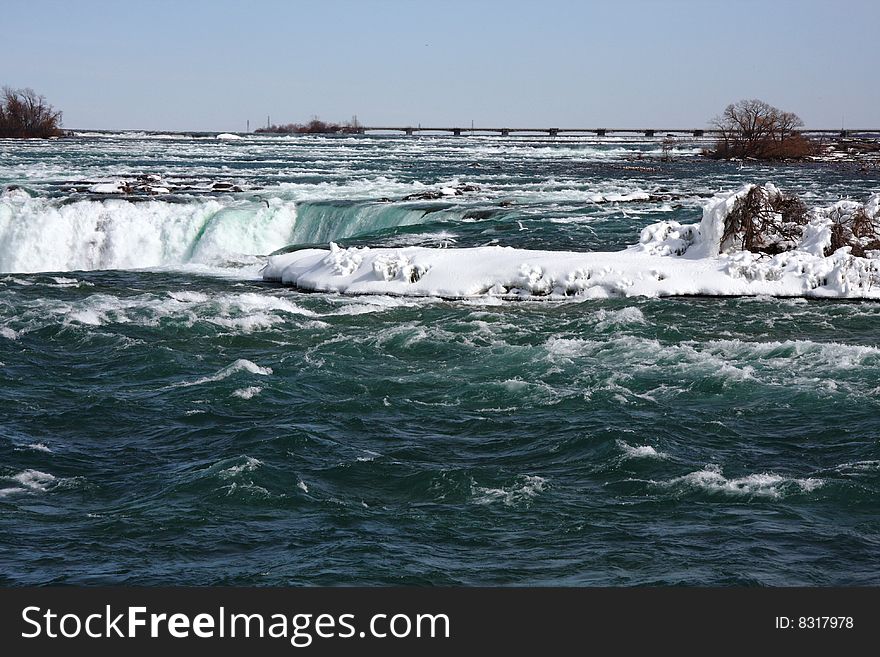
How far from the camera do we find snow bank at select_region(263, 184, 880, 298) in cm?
2203

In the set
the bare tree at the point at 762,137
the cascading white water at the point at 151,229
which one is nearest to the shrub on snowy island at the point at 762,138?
the bare tree at the point at 762,137

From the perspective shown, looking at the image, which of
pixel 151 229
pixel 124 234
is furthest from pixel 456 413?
pixel 124 234

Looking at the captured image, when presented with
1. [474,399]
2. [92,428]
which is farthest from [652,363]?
[92,428]

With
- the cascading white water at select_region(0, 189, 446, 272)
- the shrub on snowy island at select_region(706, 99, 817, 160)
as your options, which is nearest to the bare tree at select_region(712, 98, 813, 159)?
the shrub on snowy island at select_region(706, 99, 817, 160)

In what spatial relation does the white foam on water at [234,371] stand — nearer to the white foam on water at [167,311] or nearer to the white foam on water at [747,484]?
the white foam on water at [167,311]

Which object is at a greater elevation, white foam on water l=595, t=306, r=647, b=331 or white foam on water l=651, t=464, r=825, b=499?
white foam on water l=595, t=306, r=647, b=331

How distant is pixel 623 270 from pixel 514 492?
11.4 meters

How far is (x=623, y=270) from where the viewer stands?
22641 mm

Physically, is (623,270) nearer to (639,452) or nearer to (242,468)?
(639,452)

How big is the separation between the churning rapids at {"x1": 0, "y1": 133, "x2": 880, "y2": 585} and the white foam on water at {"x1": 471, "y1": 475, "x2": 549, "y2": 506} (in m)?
0.04

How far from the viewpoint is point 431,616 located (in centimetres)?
784

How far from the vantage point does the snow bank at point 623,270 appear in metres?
22.0

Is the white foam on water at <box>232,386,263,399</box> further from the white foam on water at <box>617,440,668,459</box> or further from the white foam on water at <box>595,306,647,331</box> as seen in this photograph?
the white foam on water at <box>595,306,647,331</box>

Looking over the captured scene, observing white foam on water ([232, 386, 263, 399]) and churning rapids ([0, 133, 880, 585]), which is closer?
churning rapids ([0, 133, 880, 585])
